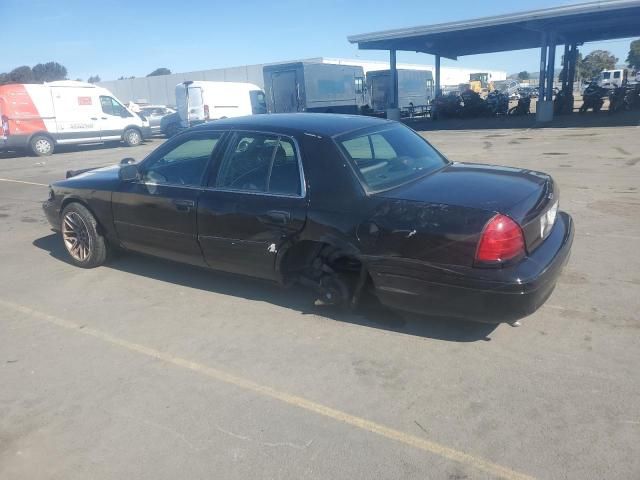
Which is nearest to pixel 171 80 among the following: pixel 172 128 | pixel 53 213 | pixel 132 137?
pixel 172 128

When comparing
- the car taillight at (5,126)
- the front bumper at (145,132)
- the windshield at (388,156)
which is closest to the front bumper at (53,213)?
the windshield at (388,156)

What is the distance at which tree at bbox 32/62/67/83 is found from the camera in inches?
3218

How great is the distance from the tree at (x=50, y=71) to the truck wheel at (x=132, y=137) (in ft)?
232

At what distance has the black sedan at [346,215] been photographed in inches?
125

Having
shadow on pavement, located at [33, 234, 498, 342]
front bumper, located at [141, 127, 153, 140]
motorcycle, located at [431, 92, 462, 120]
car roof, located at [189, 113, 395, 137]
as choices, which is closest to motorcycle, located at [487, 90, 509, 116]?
motorcycle, located at [431, 92, 462, 120]

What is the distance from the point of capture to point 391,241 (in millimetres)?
3365

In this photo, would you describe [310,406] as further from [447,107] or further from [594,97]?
[447,107]

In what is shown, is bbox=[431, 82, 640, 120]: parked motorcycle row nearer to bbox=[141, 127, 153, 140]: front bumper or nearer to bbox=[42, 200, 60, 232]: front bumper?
bbox=[141, 127, 153, 140]: front bumper

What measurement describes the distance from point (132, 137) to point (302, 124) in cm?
1908

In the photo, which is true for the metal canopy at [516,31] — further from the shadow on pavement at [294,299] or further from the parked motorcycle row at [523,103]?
the shadow on pavement at [294,299]

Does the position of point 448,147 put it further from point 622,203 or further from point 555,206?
point 555,206

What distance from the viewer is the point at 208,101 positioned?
23.3 meters

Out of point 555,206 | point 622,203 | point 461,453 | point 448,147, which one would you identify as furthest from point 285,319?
point 448,147

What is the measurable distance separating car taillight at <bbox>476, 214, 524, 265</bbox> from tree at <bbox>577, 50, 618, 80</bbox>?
295 feet
